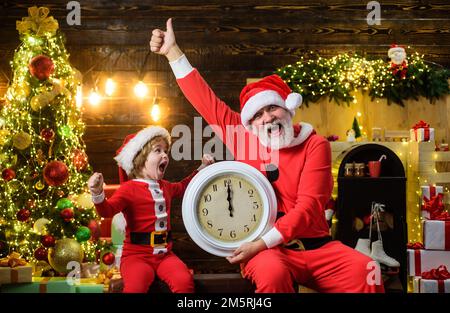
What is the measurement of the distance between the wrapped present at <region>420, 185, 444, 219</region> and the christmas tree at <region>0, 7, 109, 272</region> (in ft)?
7.31

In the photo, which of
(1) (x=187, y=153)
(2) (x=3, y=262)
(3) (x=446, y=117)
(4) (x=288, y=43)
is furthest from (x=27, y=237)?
(3) (x=446, y=117)

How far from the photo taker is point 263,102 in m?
2.26

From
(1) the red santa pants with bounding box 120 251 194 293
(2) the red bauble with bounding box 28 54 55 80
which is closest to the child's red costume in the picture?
(1) the red santa pants with bounding box 120 251 194 293

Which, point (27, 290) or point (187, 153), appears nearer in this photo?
point (27, 290)

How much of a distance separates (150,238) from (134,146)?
1.41ft

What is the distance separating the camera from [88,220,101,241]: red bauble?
3.78 metres

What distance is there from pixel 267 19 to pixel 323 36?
499mm

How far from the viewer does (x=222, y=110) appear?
8.05 feet

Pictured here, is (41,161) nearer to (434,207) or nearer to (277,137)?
(277,137)

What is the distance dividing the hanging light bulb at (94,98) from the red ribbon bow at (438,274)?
2.87 m

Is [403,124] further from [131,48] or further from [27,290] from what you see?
[27,290]

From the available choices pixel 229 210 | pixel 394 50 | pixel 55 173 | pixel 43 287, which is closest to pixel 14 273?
pixel 43 287

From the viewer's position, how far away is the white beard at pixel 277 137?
7.35 feet

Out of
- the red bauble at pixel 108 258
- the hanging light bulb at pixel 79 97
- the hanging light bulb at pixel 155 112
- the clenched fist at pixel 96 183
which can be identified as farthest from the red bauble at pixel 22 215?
the clenched fist at pixel 96 183
